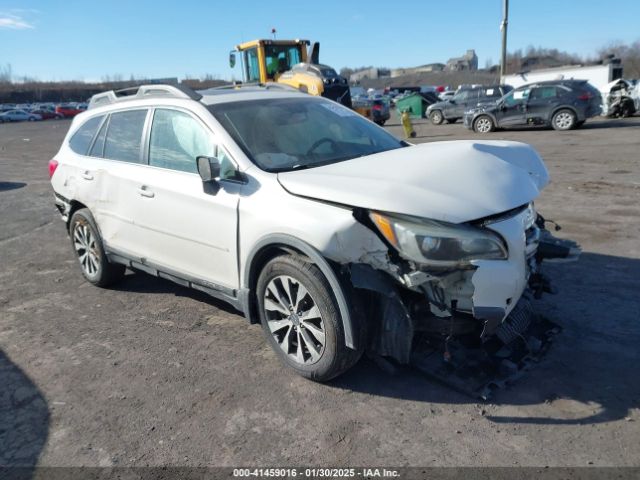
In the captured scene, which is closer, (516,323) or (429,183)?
(429,183)

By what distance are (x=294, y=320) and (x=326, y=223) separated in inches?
29.8

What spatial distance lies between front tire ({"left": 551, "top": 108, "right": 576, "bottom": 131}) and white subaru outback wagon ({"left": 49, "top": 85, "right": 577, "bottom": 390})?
16.3 m

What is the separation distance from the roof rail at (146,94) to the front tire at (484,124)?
1670cm

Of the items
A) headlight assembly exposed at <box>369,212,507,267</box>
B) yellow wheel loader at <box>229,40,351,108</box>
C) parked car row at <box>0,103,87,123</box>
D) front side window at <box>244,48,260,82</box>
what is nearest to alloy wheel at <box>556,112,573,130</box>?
yellow wheel loader at <box>229,40,351,108</box>

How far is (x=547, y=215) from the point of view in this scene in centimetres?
727

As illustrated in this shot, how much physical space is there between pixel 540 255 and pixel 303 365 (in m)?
1.71

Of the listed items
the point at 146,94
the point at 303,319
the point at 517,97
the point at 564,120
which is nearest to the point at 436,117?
the point at 517,97

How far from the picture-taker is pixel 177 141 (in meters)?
4.17

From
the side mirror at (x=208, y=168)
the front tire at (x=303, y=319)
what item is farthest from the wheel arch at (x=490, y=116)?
the front tire at (x=303, y=319)

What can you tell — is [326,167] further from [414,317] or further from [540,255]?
[540,255]

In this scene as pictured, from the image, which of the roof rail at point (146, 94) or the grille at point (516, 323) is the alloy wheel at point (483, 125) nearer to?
the roof rail at point (146, 94)

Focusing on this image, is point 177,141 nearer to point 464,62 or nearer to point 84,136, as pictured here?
point 84,136

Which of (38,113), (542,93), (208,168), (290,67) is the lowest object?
(208,168)

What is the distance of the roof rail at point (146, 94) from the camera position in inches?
168
